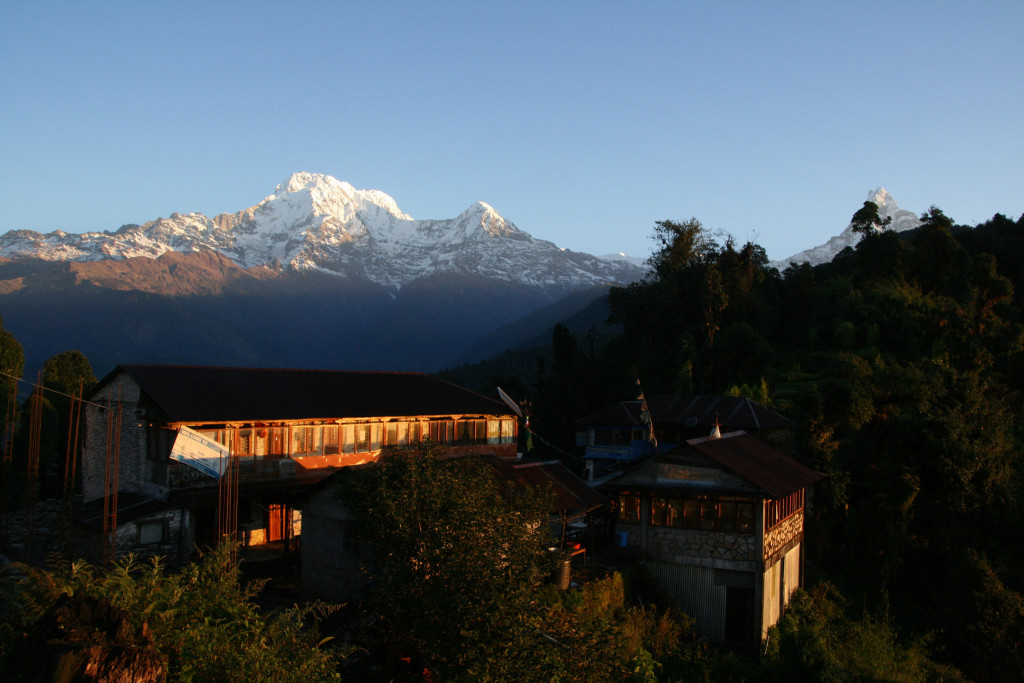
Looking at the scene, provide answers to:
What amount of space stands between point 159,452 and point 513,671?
17311 mm

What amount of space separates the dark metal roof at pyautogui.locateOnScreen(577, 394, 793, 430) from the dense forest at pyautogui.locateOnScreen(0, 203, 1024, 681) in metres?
2.46

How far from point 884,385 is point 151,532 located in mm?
27836

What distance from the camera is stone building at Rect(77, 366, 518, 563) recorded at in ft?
68.4

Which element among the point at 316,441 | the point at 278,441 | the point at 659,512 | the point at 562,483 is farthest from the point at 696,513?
the point at 278,441

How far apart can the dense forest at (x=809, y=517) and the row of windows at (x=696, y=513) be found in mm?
2082

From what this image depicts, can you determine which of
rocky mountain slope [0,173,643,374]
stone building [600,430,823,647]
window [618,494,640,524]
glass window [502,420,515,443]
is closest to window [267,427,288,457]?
glass window [502,420,515,443]

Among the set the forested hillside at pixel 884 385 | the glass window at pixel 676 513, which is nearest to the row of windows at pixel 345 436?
the glass window at pixel 676 513

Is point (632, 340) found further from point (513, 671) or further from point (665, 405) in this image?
point (513, 671)

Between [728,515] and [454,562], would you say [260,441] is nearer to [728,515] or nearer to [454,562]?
[728,515]

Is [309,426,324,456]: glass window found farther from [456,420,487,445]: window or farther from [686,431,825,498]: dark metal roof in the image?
[686,431,825,498]: dark metal roof

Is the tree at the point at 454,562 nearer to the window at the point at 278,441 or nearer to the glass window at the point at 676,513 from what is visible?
the glass window at the point at 676,513

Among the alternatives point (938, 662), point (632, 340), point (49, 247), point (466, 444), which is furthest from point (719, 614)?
point (49, 247)

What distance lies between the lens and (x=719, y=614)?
19.0 meters

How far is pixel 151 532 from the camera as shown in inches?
810
